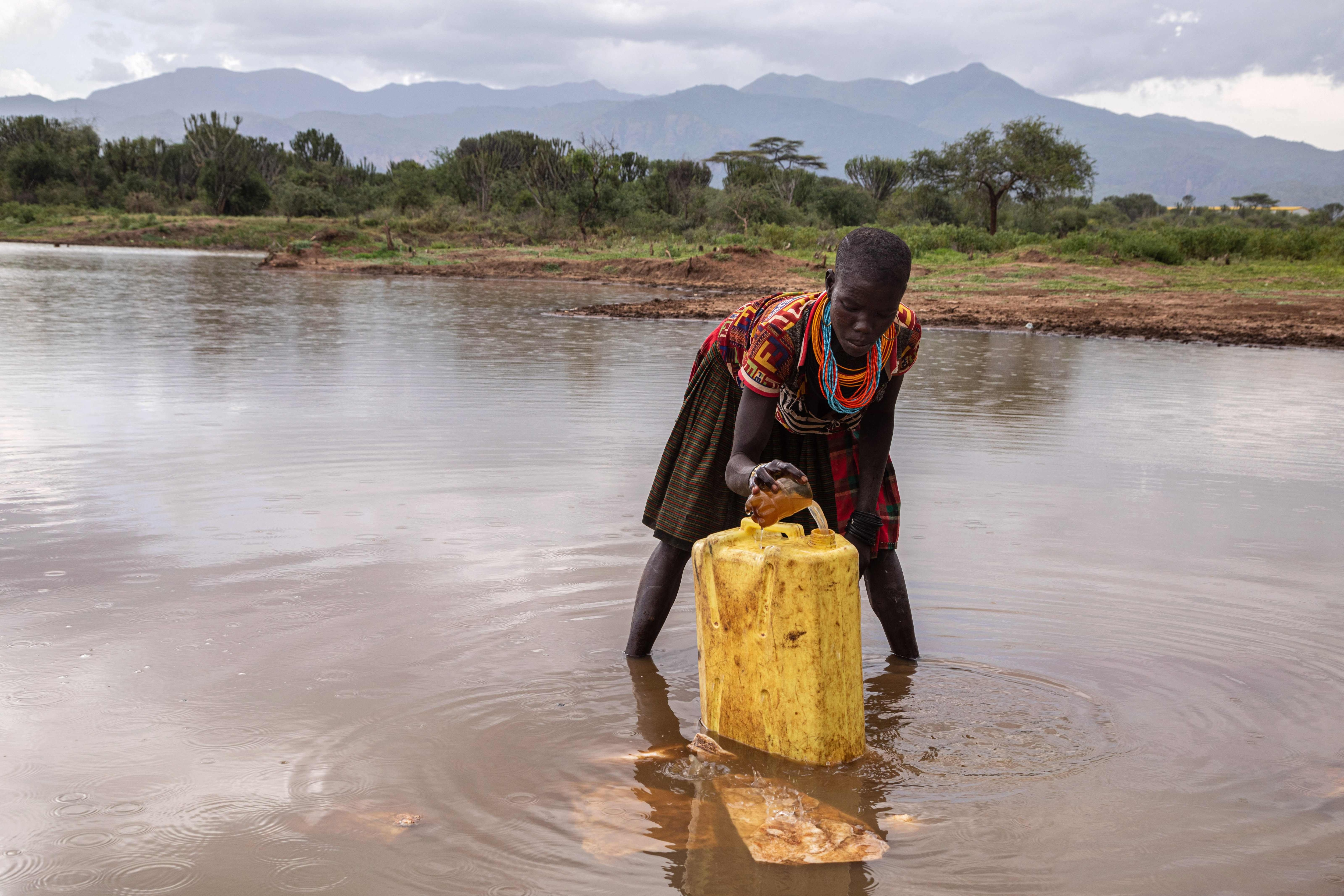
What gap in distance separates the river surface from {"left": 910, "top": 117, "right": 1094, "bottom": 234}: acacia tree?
92.1 ft

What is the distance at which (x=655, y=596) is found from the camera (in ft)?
8.98

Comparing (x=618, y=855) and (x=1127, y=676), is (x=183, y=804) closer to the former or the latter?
(x=618, y=855)

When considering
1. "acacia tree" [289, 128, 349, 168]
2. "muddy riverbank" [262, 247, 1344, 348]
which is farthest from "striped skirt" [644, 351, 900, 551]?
"acacia tree" [289, 128, 349, 168]

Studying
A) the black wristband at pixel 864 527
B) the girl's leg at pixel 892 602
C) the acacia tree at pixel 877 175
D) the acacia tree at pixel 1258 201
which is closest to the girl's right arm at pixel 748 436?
the black wristband at pixel 864 527

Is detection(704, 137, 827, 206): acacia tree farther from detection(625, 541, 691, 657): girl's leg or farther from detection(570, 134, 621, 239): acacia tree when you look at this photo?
detection(625, 541, 691, 657): girl's leg

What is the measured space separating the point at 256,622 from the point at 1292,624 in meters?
3.04

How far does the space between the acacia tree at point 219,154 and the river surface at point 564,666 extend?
43.9 metres

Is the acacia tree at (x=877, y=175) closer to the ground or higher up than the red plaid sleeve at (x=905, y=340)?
higher up

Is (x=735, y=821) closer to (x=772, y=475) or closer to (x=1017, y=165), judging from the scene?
(x=772, y=475)

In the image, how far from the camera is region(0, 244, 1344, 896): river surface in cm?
194

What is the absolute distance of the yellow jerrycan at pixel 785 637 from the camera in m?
2.06

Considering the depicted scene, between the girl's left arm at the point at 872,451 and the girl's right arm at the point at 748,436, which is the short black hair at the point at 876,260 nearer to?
the girl's right arm at the point at 748,436

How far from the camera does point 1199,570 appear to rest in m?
3.69

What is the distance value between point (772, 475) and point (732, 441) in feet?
1.59
